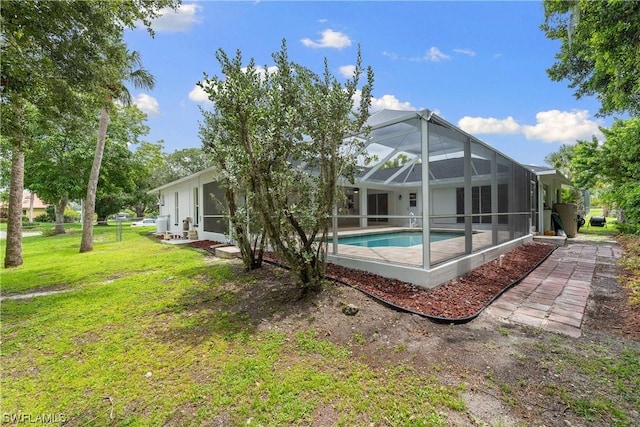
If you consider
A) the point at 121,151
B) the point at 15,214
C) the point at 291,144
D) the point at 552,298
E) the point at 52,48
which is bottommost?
the point at 552,298

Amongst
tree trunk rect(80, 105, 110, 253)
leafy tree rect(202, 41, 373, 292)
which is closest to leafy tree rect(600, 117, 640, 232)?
leafy tree rect(202, 41, 373, 292)

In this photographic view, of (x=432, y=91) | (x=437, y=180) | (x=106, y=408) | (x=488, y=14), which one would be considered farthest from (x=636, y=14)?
(x=437, y=180)

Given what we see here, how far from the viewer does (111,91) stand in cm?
675

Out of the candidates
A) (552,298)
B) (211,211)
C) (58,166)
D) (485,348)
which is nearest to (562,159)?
(552,298)

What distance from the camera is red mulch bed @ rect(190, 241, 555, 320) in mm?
4027

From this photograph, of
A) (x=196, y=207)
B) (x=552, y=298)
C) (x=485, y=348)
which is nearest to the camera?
(x=485, y=348)

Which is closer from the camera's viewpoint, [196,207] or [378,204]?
[196,207]

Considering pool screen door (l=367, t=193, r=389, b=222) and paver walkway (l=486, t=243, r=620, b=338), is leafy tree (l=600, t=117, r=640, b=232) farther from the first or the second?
pool screen door (l=367, t=193, r=389, b=222)

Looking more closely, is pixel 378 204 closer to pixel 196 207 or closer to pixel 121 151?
pixel 196 207

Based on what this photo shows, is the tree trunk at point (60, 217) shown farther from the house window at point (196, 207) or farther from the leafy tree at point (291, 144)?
the leafy tree at point (291, 144)

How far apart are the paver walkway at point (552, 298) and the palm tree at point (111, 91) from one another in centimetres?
833

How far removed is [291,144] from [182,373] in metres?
3.12

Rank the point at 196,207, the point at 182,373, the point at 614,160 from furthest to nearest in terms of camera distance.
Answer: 1. the point at 196,207
2. the point at 614,160
3. the point at 182,373

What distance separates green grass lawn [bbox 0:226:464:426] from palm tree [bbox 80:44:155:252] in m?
4.60
